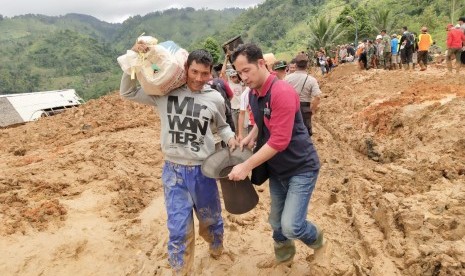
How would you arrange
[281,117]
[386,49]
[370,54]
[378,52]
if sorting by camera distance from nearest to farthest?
[281,117], [386,49], [378,52], [370,54]

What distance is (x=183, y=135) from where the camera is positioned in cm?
327

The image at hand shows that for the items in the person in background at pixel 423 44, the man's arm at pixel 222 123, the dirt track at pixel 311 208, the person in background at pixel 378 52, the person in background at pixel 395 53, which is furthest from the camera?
the person in background at pixel 378 52

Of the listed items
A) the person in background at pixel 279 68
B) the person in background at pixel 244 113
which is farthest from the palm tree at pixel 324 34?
the person in background at pixel 244 113

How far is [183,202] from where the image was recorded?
11.1 feet

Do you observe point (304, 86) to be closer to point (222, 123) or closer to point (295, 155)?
point (222, 123)

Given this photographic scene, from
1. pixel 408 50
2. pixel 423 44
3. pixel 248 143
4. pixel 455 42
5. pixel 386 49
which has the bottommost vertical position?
pixel 386 49

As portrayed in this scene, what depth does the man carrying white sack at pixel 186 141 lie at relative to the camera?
10.7 feet

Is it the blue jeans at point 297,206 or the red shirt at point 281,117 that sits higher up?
the red shirt at point 281,117

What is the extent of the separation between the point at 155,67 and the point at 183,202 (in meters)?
1.13

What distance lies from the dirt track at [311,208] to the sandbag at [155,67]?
6.18 feet

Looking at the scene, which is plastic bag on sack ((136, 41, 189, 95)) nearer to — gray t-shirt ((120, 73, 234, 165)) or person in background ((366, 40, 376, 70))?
gray t-shirt ((120, 73, 234, 165))

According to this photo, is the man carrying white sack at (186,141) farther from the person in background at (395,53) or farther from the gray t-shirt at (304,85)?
the person in background at (395,53)

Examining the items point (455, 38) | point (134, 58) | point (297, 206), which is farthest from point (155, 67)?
point (455, 38)

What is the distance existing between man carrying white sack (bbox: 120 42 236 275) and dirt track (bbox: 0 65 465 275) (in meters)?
0.76
